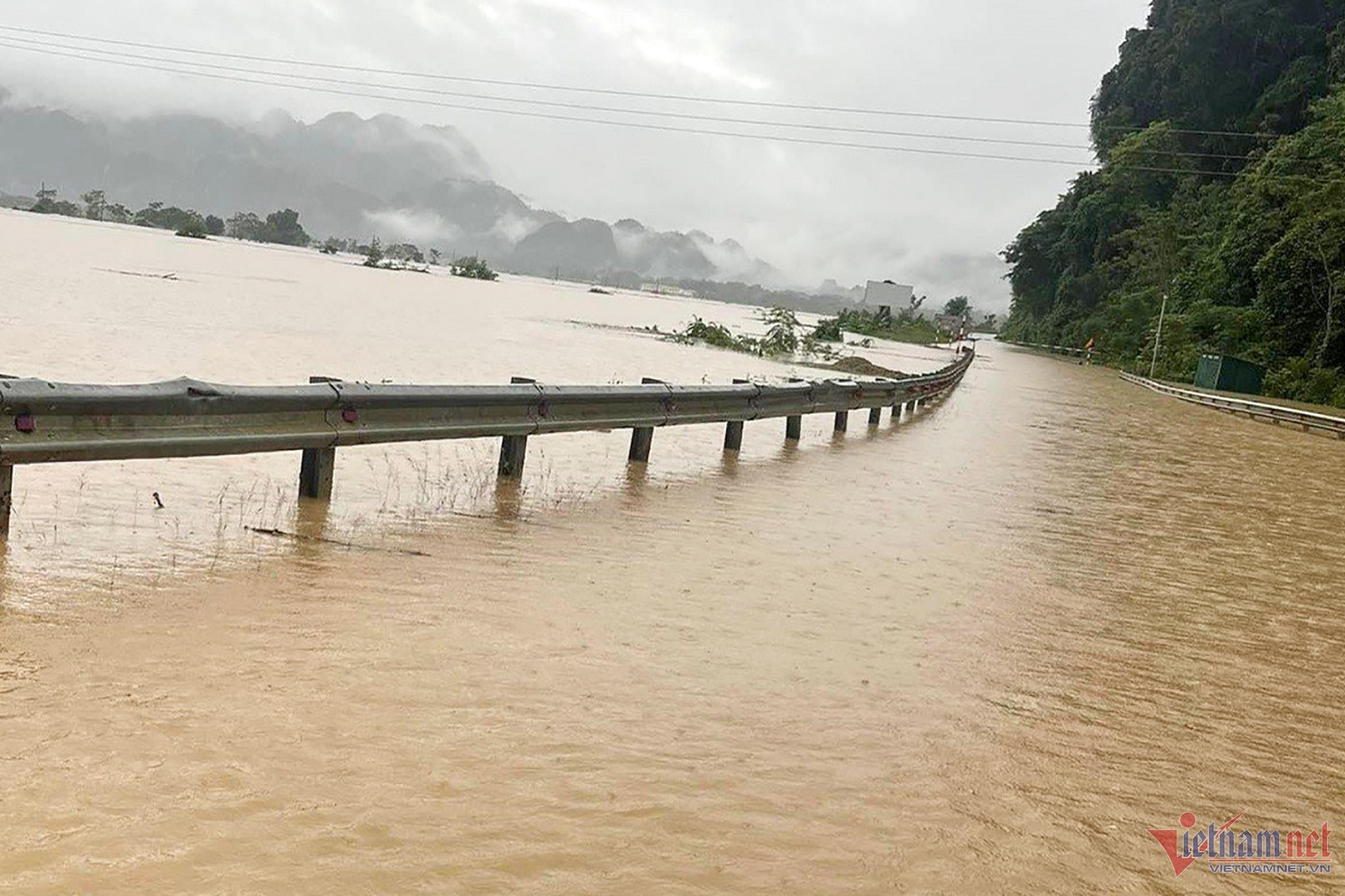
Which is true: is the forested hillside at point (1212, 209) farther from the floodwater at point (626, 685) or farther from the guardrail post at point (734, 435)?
the floodwater at point (626, 685)

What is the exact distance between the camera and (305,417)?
7777mm

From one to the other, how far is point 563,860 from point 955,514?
8.56m

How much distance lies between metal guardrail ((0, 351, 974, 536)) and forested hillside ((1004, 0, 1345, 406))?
40326mm

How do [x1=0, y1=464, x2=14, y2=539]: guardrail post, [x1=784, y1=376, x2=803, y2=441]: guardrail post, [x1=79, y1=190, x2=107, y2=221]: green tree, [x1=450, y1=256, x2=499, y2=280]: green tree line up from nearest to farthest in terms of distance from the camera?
1. [x1=0, y1=464, x2=14, y2=539]: guardrail post
2. [x1=784, y1=376, x2=803, y2=441]: guardrail post
3. [x1=450, y1=256, x2=499, y2=280]: green tree
4. [x1=79, y1=190, x2=107, y2=221]: green tree

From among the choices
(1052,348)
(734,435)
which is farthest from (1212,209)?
(734,435)

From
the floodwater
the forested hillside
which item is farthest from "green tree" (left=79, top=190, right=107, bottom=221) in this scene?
the floodwater

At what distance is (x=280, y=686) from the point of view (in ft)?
15.3

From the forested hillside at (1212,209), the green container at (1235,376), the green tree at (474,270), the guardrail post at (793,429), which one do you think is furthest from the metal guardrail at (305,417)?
the green tree at (474,270)

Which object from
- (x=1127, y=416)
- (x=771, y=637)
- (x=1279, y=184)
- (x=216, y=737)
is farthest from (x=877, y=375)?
(x=216, y=737)

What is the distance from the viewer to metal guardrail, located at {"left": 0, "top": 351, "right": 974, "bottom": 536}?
620 cm

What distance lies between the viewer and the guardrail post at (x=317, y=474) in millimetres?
8250

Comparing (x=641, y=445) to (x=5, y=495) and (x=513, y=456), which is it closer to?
(x=513, y=456)

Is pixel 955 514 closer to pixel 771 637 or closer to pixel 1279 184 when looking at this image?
pixel 771 637

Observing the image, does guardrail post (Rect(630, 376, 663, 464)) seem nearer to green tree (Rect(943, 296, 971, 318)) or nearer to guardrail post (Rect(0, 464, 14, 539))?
guardrail post (Rect(0, 464, 14, 539))
